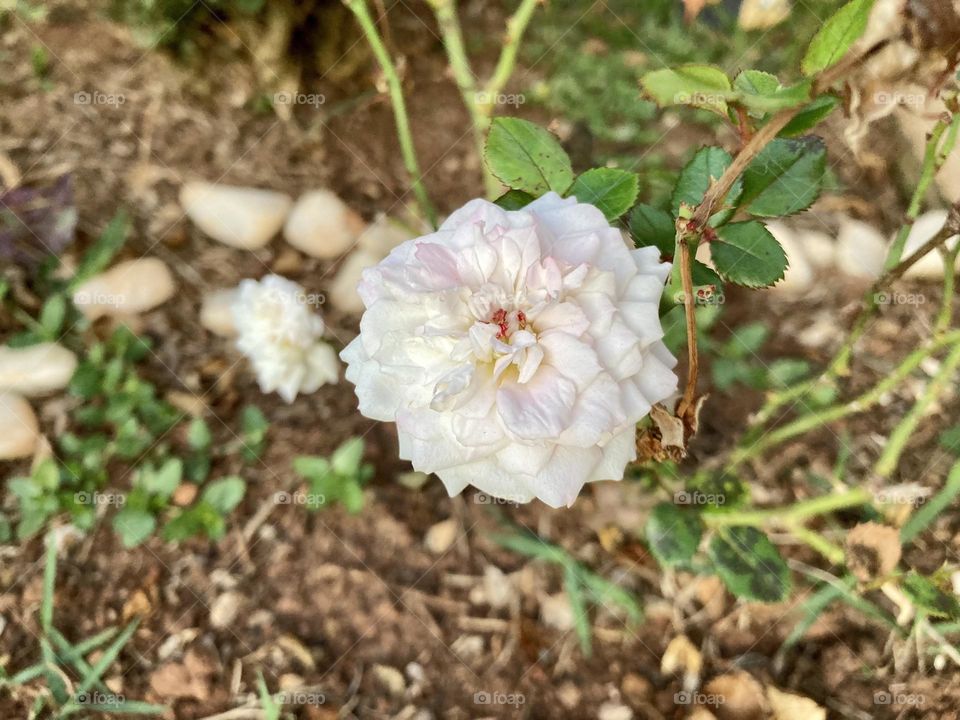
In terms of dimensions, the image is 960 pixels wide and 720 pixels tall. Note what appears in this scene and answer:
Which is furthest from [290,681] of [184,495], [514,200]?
[514,200]

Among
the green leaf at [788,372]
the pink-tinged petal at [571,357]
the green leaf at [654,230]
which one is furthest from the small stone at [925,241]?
the pink-tinged petal at [571,357]

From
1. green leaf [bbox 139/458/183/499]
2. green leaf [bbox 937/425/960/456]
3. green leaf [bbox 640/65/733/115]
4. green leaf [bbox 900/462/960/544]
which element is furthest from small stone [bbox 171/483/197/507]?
green leaf [bbox 937/425/960/456]

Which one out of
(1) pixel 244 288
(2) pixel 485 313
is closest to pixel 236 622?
(1) pixel 244 288

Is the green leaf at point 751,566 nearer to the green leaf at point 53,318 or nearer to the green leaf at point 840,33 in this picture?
the green leaf at point 840,33

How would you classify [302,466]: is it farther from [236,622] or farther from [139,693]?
[139,693]

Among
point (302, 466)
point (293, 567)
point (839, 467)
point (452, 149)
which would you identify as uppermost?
point (452, 149)

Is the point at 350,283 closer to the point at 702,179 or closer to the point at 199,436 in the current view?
the point at 199,436
